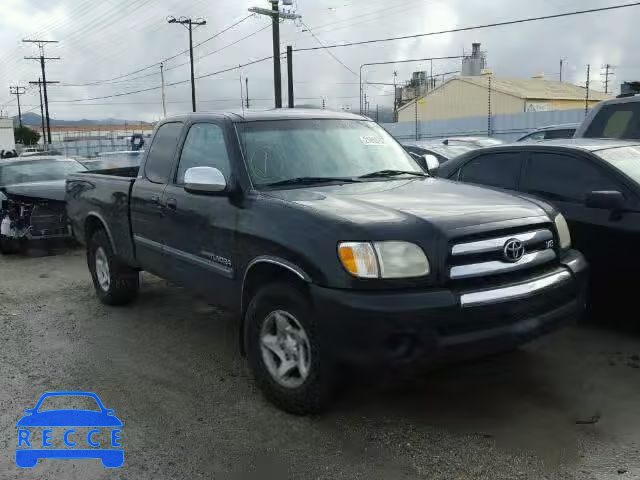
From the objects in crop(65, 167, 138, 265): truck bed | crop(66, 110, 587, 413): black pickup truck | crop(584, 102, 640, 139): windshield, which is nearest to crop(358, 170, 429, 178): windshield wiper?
crop(66, 110, 587, 413): black pickup truck

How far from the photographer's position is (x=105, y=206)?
20.1ft

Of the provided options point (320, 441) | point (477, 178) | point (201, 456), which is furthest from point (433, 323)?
point (477, 178)

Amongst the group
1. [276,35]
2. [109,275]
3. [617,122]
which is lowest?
[109,275]

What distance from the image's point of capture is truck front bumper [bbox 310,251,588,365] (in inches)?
126

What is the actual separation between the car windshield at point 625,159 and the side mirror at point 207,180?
3.11 meters

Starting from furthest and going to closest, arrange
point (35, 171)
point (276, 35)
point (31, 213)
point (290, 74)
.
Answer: point (290, 74), point (276, 35), point (35, 171), point (31, 213)

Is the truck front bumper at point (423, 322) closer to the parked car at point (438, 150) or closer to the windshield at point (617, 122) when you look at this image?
the windshield at point (617, 122)

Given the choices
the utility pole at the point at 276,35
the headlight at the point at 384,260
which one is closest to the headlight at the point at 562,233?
the headlight at the point at 384,260

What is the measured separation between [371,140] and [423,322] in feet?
6.96

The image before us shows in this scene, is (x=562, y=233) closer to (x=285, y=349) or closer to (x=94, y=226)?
(x=285, y=349)

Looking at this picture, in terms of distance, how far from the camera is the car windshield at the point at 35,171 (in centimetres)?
1087

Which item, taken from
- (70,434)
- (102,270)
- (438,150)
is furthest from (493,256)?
(438,150)

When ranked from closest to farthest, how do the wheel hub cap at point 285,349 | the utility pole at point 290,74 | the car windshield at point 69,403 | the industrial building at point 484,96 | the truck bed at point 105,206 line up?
the wheel hub cap at point 285,349
the car windshield at point 69,403
the truck bed at point 105,206
the utility pole at point 290,74
the industrial building at point 484,96

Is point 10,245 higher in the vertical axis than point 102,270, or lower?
lower
